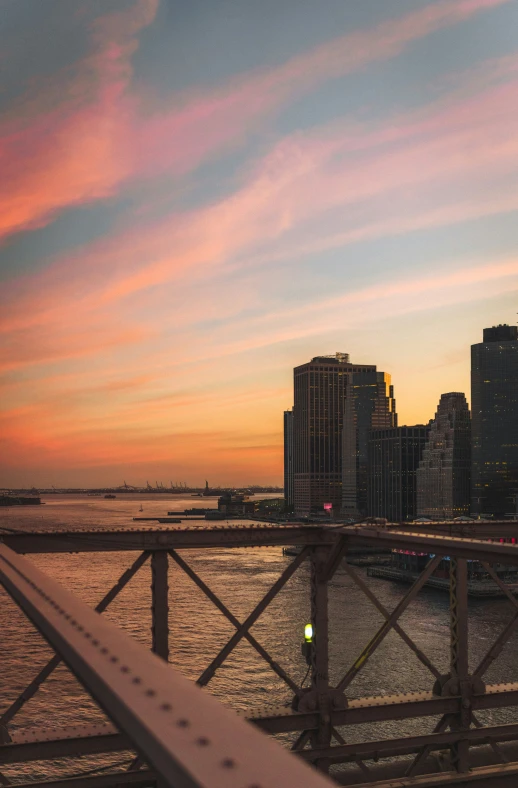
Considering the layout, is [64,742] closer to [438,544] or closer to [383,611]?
[383,611]

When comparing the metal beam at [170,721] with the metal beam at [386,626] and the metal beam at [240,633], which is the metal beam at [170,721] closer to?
the metal beam at [240,633]

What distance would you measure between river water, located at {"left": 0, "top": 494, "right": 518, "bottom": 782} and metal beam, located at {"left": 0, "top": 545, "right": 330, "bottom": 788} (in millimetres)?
25477

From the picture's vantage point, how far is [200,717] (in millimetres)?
1970

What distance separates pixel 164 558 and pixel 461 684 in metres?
4.50

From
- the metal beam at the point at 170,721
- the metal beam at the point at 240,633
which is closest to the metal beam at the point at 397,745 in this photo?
the metal beam at the point at 240,633

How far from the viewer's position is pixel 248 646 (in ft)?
202

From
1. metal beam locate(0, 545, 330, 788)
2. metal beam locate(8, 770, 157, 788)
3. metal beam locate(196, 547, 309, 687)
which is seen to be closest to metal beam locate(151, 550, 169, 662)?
metal beam locate(196, 547, 309, 687)

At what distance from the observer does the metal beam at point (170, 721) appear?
1665 millimetres

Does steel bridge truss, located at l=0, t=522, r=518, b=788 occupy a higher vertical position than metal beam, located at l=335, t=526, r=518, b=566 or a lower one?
lower

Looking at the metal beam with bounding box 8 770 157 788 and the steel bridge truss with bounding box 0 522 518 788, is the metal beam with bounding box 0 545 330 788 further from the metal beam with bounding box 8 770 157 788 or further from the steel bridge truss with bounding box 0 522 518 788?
the metal beam with bounding box 8 770 157 788

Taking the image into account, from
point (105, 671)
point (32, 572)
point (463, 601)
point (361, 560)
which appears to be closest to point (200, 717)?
point (105, 671)

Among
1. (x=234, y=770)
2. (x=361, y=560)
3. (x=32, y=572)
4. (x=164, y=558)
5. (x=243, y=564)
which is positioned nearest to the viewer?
(x=234, y=770)

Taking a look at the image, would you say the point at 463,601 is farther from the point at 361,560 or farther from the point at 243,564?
the point at 361,560

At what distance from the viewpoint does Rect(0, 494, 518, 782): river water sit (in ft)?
141
